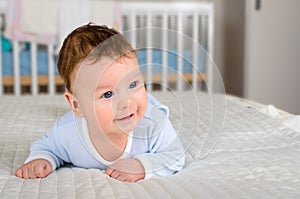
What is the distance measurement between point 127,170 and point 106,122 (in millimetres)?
96

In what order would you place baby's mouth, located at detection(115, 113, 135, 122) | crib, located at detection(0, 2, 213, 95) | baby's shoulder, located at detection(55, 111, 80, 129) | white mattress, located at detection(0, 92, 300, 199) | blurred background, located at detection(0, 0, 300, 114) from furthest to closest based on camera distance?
1. blurred background, located at detection(0, 0, 300, 114)
2. crib, located at detection(0, 2, 213, 95)
3. baby's shoulder, located at detection(55, 111, 80, 129)
4. baby's mouth, located at detection(115, 113, 135, 122)
5. white mattress, located at detection(0, 92, 300, 199)

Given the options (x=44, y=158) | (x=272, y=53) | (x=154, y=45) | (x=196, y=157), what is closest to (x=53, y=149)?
(x=44, y=158)

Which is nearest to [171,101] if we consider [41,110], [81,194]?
[41,110]

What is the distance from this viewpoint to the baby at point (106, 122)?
91 cm

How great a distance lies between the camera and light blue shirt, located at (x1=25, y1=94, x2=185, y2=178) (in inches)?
39.1

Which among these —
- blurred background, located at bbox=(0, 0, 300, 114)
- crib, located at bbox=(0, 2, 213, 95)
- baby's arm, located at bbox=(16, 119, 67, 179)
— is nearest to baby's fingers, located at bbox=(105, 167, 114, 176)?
baby's arm, located at bbox=(16, 119, 67, 179)

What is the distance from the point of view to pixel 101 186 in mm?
847

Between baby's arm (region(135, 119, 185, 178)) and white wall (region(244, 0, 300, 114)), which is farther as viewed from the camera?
white wall (region(244, 0, 300, 114))

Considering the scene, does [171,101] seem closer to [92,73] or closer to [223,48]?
[92,73]

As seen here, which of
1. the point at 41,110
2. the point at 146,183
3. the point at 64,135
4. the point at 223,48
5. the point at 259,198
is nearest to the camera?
the point at 259,198

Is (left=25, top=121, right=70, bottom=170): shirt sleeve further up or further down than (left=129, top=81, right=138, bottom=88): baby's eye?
further down

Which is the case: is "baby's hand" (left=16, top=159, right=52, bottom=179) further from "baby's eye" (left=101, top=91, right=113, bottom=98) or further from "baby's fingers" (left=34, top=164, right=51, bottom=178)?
"baby's eye" (left=101, top=91, right=113, bottom=98)

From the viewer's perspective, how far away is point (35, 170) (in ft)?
3.11

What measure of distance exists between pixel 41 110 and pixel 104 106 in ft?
2.53
